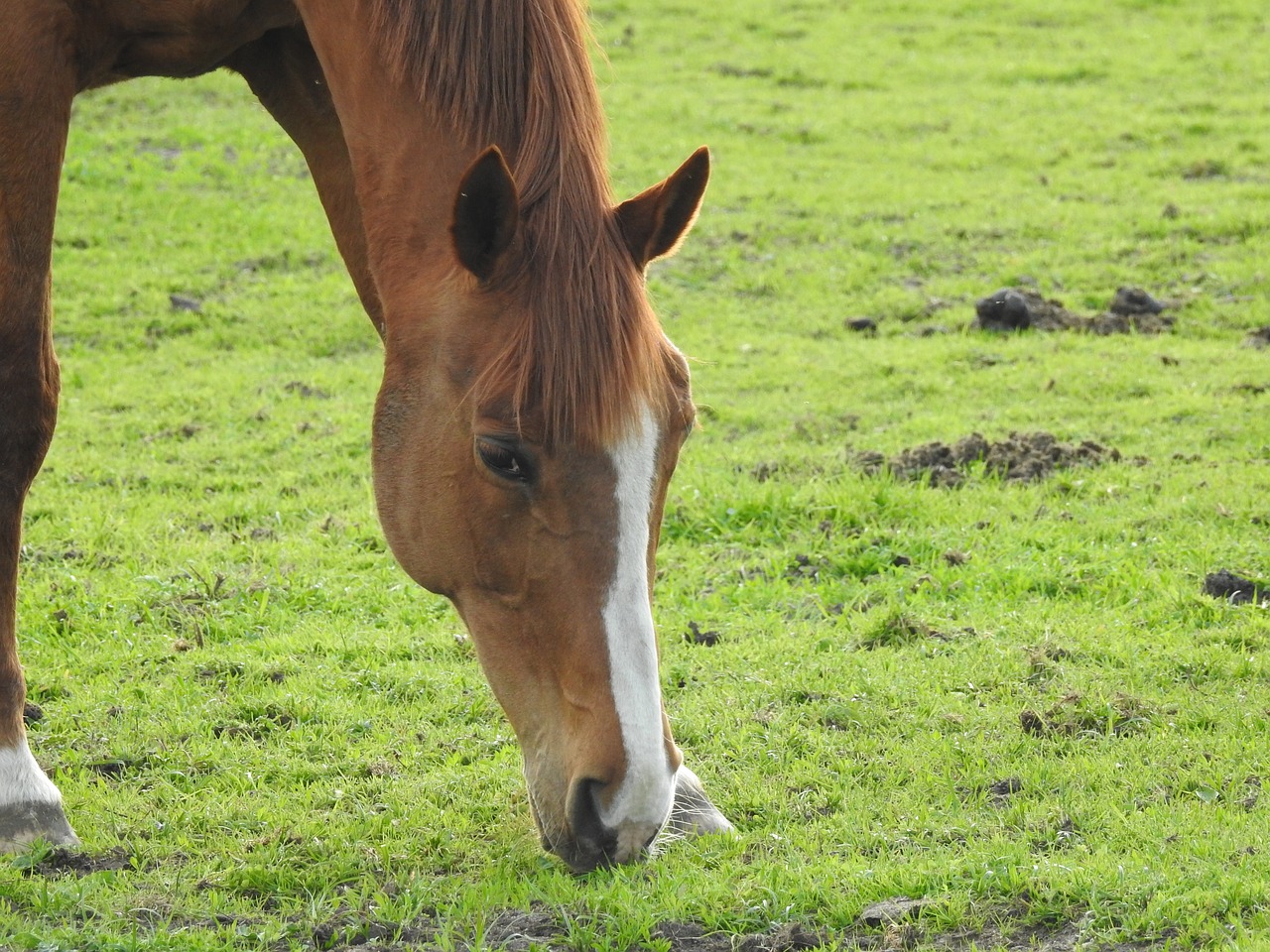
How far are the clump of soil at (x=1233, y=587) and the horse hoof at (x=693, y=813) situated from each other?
2.47 metres

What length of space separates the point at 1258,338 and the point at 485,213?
22.8 ft

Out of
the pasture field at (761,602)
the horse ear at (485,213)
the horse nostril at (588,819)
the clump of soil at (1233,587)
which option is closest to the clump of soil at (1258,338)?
the pasture field at (761,602)

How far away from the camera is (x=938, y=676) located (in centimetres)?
477

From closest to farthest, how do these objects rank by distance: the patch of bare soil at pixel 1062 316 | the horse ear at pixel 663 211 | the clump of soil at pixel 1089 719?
the horse ear at pixel 663 211 < the clump of soil at pixel 1089 719 < the patch of bare soil at pixel 1062 316

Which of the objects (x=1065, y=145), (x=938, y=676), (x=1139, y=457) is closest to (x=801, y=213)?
(x=1065, y=145)

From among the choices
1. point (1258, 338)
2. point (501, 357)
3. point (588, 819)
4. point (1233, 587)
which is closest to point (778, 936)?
point (588, 819)

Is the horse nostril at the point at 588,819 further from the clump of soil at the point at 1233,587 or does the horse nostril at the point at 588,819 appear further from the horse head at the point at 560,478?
the clump of soil at the point at 1233,587

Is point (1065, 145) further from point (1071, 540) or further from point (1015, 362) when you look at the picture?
point (1071, 540)

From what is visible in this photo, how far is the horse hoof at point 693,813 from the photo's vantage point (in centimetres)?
372

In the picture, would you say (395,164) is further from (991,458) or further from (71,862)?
(991,458)

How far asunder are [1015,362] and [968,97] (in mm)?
7753

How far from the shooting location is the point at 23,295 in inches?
151

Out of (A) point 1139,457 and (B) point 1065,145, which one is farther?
(B) point 1065,145

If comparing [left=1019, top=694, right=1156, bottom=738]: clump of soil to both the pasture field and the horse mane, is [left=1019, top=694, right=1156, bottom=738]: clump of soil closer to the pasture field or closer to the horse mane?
the pasture field
